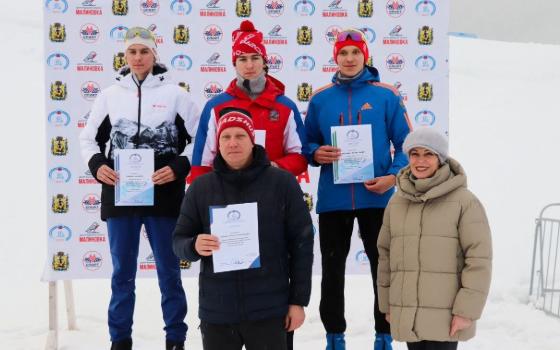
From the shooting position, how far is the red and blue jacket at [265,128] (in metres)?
3.20

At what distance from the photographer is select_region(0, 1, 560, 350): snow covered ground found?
4910 mm

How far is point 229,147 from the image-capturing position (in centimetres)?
254

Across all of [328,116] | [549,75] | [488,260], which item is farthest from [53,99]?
[549,75]

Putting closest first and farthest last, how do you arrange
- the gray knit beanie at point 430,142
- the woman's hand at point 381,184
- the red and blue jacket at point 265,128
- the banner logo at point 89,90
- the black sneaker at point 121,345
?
the gray knit beanie at point 430,142
the red and blue jacket at point 265,128
the woman's hand at point 381,184
the black sneaker at point 121,345
the banner logo at point 89,90

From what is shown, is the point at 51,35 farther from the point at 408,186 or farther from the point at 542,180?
the point at 542,180

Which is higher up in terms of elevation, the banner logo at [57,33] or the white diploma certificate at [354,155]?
the banner logo at [57,33]

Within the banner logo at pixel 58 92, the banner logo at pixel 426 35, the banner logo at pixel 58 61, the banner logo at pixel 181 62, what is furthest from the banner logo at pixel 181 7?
the banner logo at pixel 426 35

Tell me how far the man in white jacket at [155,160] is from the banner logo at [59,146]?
1.20 m

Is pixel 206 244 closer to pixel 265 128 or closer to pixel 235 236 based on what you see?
pixel 235 236

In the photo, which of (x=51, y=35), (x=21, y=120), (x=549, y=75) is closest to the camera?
(x=51, y=35)

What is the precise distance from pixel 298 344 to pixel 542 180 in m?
A: 9.77

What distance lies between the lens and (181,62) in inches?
186

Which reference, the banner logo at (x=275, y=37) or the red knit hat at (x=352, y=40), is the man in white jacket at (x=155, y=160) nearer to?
the red knit hat at (x=352, y=40)

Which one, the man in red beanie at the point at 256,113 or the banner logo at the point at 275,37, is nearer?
the man in red beanie at the point at 256,113
